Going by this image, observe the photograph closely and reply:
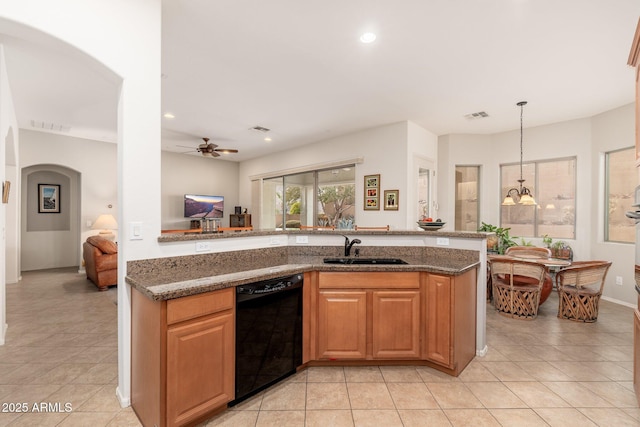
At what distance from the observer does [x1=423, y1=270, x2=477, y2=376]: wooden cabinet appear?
7.41ft

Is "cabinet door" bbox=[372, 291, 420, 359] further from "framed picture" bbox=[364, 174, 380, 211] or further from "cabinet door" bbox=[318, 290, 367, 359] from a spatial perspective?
"framed picture" bbox=[364, 174, 380, 211]

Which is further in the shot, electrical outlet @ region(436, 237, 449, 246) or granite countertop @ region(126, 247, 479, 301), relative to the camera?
electrical outlet @ region(436, 237, 449, 246)

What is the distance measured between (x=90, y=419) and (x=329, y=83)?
12.3ft

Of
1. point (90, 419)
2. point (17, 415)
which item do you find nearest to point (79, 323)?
point (17, 415)

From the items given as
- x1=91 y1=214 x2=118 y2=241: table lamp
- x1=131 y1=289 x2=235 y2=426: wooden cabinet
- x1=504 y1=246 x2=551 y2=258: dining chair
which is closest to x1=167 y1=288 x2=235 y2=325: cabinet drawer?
x1=131 y1=289 x2=235 y2=426: wooden cabinet

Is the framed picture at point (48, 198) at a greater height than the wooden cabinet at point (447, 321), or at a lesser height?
greater

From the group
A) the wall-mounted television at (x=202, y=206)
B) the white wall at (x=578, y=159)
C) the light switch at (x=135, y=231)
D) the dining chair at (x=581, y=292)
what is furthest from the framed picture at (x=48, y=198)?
the dining chair at (x=581, y=292)

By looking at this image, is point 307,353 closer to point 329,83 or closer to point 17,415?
point 17,415

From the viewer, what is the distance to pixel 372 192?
18.1 feet

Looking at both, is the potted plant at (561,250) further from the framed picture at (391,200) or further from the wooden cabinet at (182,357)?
the wooden cabinet at (182,357)

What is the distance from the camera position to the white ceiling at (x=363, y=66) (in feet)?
7.76

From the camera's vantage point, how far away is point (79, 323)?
3.33 meters

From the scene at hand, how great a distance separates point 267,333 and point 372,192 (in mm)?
3937

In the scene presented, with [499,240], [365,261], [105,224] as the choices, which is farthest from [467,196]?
[105,224]
